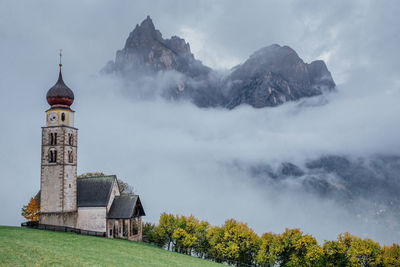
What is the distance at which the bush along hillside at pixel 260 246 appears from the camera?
47812 mm

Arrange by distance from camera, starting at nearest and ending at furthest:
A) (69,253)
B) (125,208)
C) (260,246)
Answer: (69,253), (260,246), (125,208)

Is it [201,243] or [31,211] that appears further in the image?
[201,243]

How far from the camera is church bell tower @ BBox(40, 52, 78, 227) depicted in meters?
52.8

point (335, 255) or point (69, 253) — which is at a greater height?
point (69, 253)

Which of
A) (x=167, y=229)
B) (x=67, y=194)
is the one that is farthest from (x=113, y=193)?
(x=167, y=229)

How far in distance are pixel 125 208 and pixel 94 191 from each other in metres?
6.13

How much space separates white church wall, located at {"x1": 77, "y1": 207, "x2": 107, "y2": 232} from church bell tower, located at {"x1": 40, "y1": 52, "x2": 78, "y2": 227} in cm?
124

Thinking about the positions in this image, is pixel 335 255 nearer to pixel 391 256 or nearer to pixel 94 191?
pixel 391 256

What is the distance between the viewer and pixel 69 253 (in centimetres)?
3186

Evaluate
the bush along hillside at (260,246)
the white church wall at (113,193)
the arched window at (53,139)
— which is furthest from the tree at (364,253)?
the arched window at (53,139)

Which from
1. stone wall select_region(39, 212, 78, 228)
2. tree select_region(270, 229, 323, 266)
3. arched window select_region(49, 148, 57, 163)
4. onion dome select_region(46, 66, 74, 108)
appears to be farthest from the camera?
onion dome select_region(46, 66, 74, 108)

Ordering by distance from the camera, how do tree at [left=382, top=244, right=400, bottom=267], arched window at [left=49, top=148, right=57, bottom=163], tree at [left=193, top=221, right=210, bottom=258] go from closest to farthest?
tree at [left=382, top=244, right=400, bottom=267]
arched window at [left=49, top=148, right=57, bottom=163]
tree at [left=193, top=221, right=210, bottom=258]

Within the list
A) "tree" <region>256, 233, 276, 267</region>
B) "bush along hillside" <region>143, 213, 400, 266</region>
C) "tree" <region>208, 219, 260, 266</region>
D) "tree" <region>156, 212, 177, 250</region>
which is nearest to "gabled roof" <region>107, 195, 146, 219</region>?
"tree" <region>156, 212, 177, 250</region>

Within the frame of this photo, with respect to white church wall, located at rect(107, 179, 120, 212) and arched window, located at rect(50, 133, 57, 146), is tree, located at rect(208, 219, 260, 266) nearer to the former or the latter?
white church wall, located at rect(107, 179, 120, 212)
